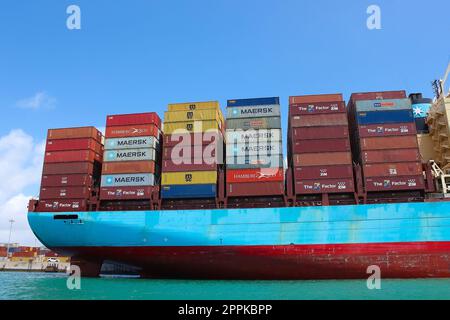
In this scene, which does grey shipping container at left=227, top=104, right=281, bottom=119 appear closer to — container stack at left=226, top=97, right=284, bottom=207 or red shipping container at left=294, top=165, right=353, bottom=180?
container stack at left=226, top=97, right=284, bottom=207

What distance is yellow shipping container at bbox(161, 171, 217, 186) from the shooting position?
29.1 metres

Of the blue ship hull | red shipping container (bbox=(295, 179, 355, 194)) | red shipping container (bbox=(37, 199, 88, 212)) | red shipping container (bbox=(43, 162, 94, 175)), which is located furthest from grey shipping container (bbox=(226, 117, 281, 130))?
red shipping container (bbox=(37, 199, 88, 212))

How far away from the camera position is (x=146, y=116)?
32.1 m

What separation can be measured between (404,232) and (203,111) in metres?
19.5

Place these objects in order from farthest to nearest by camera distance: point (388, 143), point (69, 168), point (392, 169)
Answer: point (69, 168) < point (388, 143) < point (392, 169)

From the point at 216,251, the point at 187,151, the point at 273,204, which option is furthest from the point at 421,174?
the point at 187,151

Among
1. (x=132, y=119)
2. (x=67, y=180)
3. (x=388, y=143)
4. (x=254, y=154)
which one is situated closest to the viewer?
(x=388, y=143)

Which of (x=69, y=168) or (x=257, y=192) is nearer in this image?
(x=257, y=192)

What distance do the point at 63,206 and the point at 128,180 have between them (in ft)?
20.3

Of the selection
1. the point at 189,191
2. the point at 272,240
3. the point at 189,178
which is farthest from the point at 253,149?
the point at 272,240

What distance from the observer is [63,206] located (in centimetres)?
2994

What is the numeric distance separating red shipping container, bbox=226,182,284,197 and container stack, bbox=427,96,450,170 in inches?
561

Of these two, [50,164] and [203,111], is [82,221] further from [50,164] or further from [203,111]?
[203,111]

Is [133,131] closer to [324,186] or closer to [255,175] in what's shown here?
[255,175]
